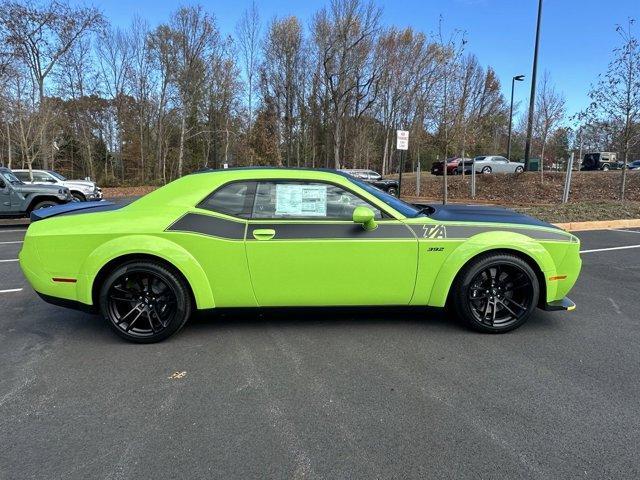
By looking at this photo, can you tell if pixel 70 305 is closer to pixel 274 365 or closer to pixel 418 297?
pixel 274 365

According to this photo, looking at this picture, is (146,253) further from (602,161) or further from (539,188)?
(602,161)

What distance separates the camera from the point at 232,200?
3.94 metres

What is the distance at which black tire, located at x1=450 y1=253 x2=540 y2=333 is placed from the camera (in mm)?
3969

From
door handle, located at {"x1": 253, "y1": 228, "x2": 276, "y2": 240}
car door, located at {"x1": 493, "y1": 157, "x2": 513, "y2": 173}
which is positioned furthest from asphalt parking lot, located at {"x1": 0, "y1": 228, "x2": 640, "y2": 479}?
car door, located at {"x1": 493, "y1": 157, "x2": 513, "y2": 173}

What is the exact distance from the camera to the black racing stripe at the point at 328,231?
384 centimetres

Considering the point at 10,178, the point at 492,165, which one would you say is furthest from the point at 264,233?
the point at 492,165

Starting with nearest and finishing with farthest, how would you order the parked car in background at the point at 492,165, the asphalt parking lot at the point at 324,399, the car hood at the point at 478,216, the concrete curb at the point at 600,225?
the asphalt parking lot at the point at 324,399
the car hood at the point at 478,216
the concrete curb at the point at 600,225
the parked car in background at the point at 492,165

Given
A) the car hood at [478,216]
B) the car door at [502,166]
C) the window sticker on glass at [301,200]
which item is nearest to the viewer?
the window sticker on glass at [301,200]

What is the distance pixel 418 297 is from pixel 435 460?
5.80 ft

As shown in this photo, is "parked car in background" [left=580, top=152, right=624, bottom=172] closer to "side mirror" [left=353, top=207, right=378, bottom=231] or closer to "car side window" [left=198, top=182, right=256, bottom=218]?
"side mirror" [left=353, top=207, right=378, bottom=231]

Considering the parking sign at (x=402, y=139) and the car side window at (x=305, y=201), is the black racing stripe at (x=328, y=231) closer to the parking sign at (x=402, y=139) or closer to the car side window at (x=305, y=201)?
the car side window at (x=305, y=201)

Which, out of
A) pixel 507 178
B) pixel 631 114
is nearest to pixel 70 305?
pixel 631 114

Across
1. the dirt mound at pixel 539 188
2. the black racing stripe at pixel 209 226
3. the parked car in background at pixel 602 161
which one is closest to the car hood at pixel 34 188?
the black racing stripe at pixel 209 226

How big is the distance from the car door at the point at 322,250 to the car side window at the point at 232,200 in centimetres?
7
